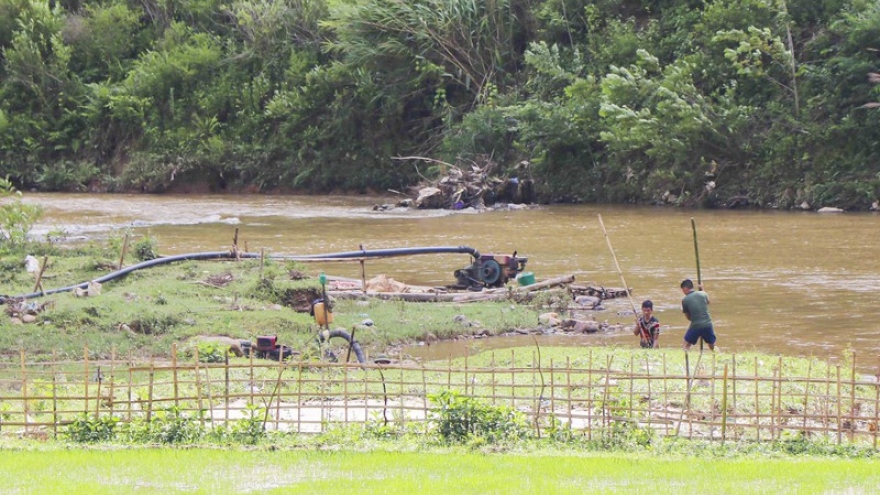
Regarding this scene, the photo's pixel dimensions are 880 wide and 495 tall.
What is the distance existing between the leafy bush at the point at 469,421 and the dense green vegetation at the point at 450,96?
85.2ft

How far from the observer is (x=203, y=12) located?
54812 mm

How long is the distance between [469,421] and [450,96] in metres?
36.8

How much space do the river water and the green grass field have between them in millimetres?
6404

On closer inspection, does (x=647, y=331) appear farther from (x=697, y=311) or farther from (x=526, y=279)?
(x=526, y=279)

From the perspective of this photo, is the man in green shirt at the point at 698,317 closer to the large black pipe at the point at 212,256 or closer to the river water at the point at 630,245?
the river water at the point at 630,245

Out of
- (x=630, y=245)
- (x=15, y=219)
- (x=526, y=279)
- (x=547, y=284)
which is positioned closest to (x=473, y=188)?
(x=630, y=245)

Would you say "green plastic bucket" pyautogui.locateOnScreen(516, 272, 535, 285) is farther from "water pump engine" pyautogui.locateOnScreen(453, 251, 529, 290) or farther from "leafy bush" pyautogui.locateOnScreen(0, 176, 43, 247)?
"leafy bush" pyautogui.locateOnScreen(0, 176, 43, 247)

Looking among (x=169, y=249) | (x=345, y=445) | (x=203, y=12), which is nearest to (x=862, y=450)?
(x=345, y=445)

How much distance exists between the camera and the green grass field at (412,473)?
26.7 feet

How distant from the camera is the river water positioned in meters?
18.1

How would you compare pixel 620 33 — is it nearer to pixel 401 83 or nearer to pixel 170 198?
pixel 401 83

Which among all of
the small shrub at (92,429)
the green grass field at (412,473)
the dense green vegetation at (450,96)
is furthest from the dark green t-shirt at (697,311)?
the dense green vegetation at (450,96)

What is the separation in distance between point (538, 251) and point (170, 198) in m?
21.9

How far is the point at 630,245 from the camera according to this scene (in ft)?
91.4
